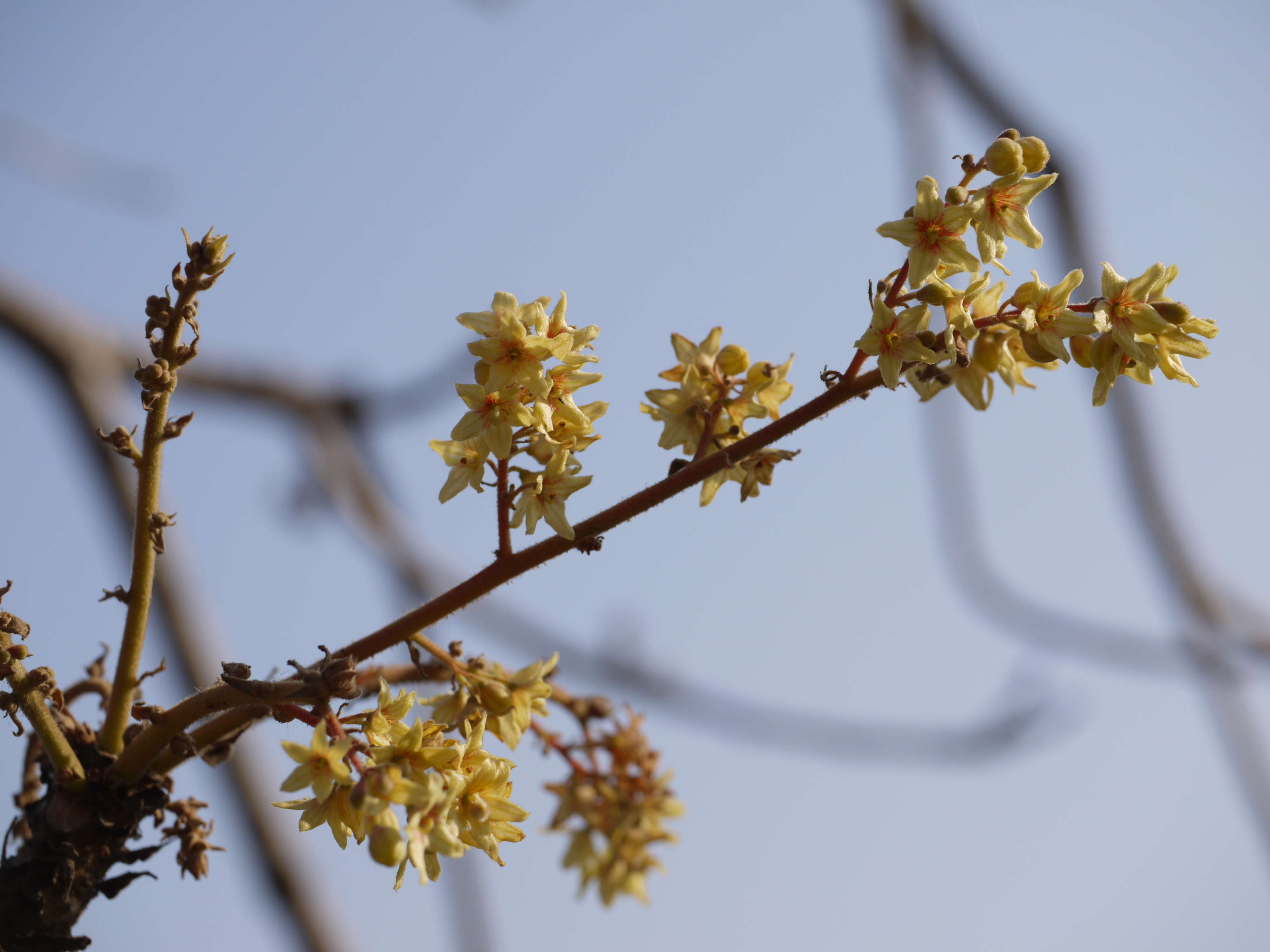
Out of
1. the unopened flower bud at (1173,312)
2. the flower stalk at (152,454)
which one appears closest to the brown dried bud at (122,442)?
the flower stalk at (152,454)

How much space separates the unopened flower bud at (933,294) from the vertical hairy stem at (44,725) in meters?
1.15

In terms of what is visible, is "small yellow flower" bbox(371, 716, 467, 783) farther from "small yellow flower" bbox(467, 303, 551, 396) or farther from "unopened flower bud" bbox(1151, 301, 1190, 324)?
"unopened flower bud" bbox(1151, 301, 1190, 324)

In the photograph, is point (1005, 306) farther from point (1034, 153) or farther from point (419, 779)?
point (419, 779)

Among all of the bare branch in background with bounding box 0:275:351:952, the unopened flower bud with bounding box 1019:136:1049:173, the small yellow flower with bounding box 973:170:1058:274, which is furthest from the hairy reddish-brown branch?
the bare branch in background with bounding box 0:275:351:952

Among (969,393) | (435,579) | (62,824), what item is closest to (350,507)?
(435,579)

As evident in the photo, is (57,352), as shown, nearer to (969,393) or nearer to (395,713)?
(395,713)

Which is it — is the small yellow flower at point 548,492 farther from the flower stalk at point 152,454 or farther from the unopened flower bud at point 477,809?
the flower stalk at point 152,454

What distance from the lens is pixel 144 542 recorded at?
1.27m

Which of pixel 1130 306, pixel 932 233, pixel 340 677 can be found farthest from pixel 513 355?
pixel 1130 306

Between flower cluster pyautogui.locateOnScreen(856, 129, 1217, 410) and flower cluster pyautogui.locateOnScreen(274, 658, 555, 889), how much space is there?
2.04ft

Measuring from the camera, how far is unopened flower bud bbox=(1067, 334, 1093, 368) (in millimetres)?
1298

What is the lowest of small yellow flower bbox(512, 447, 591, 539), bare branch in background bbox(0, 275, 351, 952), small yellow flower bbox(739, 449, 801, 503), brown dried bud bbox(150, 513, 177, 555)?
small yellow flower bbox(739, 449, 801, 503)

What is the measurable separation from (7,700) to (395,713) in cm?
47

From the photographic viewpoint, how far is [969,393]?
1400mm
